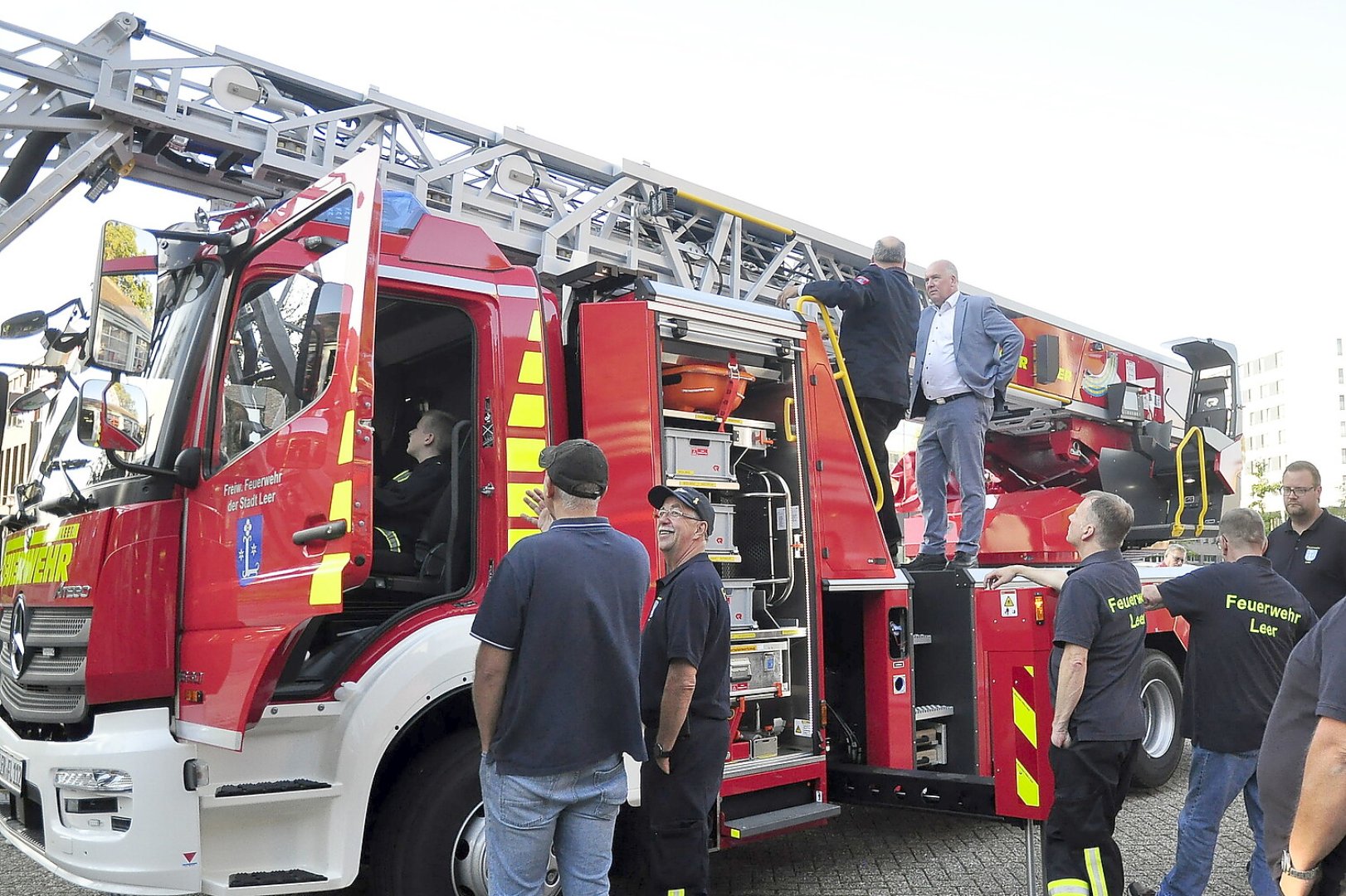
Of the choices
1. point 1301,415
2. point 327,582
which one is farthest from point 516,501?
A: point 1301,415

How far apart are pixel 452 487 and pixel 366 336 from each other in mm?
1215

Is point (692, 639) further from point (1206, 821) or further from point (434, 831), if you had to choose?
point (1206, 821)

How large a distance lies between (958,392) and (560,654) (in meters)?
3.70

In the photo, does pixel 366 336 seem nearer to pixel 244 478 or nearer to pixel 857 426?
pixel 244 478

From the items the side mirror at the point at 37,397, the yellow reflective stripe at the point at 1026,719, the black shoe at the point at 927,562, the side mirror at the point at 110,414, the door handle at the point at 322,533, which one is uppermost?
the side mirror at the point at 37,397

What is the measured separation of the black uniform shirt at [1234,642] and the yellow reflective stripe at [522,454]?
2.78 m

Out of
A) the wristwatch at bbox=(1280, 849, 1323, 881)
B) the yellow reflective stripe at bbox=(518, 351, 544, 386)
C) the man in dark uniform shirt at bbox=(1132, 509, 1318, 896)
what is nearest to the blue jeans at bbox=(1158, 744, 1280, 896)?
the man in dark uniform shirt at bbox=(1132, 509, 1318, 896)

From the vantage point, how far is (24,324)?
4719 millimetres

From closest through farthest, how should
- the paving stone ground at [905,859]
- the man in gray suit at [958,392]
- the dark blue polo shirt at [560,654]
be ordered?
the dark blue polo shirt at [560,654], the paving stone ground at [905,859], the man in gray suit at [958,392]

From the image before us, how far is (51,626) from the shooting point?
12.6 feet

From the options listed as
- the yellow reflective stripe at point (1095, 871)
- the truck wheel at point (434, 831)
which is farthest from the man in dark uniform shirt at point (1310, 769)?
the truck wheel at point (434, 831)

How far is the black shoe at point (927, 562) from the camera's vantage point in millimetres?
5711

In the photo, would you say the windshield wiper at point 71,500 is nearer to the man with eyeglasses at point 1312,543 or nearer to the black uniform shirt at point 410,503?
Answer: the black uniform shirt at point 410,503

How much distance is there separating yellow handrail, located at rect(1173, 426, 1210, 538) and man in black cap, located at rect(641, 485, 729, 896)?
19.8 feet
